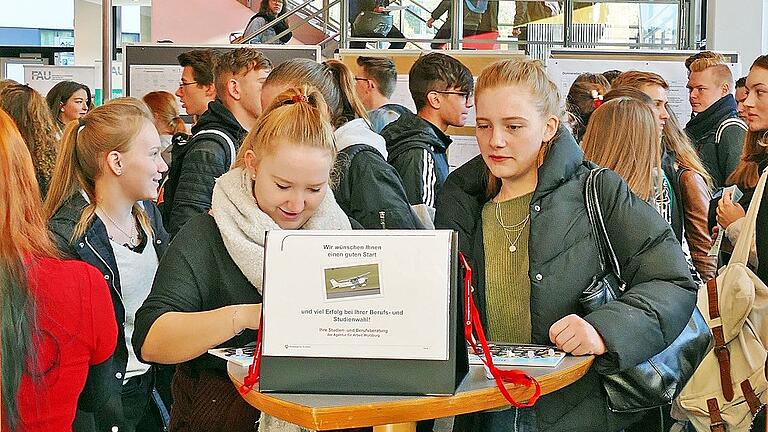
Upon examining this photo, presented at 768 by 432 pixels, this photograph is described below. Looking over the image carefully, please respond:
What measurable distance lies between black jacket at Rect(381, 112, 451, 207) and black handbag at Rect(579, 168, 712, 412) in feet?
5.52

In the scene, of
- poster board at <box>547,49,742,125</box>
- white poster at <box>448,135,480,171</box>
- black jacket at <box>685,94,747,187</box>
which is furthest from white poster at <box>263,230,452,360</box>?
poster board at <box>547,49,742,125</box>

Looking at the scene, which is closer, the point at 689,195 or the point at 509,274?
the point at 509,274

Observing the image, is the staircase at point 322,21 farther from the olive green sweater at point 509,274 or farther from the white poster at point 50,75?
the olive green sweater at point 509,274

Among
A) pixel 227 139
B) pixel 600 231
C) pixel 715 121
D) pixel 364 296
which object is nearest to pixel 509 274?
pixel 600 231

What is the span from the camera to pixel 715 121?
5480mm

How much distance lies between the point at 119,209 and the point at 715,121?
3.47 meters

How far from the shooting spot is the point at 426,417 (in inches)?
69.3

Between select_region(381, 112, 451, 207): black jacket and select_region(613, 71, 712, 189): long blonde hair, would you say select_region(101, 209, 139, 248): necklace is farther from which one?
select_region(613, 71, 712, 189): long blonde hair

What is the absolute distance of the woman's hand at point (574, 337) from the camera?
6.84ft

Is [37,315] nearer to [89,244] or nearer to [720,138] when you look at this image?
[89,244]

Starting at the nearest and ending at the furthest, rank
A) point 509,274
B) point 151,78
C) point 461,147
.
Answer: point 509,274 → point 461,147 → point 151,78

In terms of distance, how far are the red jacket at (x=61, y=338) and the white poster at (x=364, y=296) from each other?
0.50 metres

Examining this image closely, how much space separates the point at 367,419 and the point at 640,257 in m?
0.84

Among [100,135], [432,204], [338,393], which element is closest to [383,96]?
[432,204]
